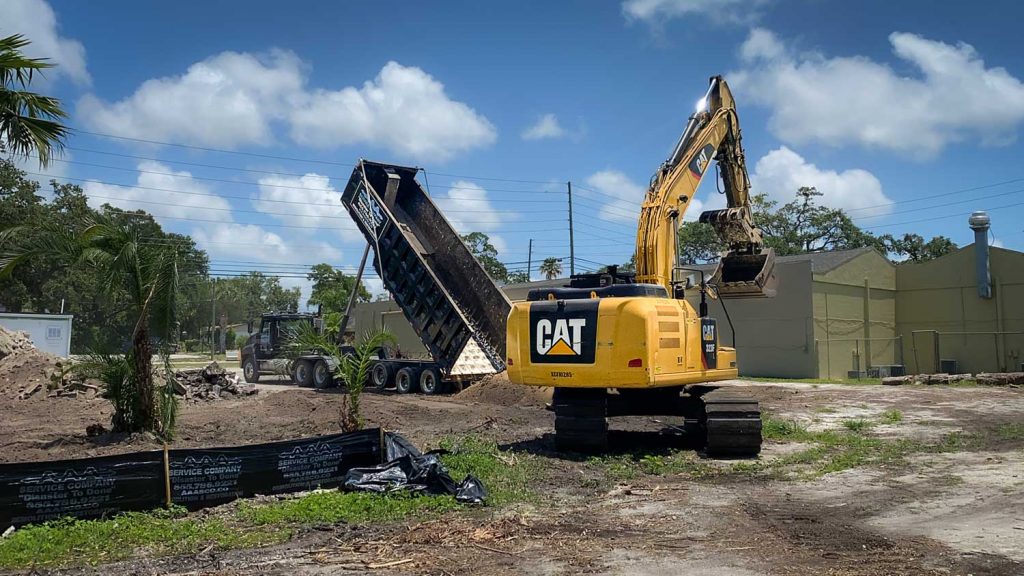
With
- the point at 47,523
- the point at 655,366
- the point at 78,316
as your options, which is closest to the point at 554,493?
the point at 655,366

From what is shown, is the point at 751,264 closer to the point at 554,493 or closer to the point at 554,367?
the point at 554,367

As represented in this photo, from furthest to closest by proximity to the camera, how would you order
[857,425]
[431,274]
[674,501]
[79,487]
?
[431,274]
[857,425]
[674,501]
[79,487]

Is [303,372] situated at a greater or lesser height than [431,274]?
lesser

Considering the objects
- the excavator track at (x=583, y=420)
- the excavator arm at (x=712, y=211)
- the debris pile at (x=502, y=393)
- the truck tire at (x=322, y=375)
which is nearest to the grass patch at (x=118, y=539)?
the excavator track at (x=583, y=420)

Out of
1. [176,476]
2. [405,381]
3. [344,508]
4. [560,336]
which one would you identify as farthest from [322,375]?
[344,508]

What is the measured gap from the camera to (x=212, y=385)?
21.2 meters

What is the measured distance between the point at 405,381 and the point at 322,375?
4908 millimetres

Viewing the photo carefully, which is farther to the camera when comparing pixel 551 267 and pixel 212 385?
pixel 551 267

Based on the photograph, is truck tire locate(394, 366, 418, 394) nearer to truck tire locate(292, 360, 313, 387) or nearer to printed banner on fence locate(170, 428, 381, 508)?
truck tire locate(292, 360, 313, 387)

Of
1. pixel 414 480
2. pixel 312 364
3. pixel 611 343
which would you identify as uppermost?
pixel 611 343

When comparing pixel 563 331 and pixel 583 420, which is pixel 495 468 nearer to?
pixel 583 420

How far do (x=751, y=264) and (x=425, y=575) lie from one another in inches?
361

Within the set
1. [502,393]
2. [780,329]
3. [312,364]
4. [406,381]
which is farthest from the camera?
[780,329]

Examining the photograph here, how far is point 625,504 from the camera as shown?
342 inches
